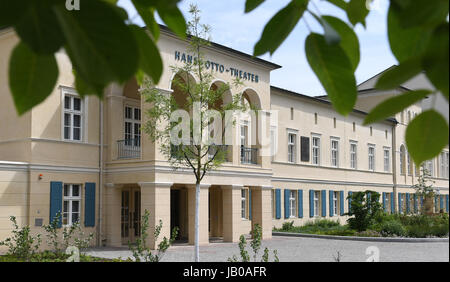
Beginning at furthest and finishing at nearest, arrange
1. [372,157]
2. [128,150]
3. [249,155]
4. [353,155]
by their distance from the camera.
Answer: [372,157] < [353,155] < [249,155] < [128,150]

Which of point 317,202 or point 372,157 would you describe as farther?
point 372,157

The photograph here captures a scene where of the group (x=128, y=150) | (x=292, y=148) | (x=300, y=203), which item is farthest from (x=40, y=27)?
(x=300, y=203)

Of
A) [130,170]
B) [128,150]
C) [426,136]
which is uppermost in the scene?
[128,150]

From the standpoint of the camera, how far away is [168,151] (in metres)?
14.9

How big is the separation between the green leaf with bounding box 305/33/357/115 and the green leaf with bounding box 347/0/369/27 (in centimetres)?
32

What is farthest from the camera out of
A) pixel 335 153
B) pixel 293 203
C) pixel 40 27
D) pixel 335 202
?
pixel 335 153

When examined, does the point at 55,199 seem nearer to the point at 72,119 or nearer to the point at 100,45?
the point at 72,119

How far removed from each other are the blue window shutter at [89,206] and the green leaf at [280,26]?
666 inches

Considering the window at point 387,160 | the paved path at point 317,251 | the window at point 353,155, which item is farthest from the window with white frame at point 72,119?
the window at point 387,160

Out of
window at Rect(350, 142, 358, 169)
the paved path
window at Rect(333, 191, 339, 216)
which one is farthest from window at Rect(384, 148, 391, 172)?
the paved path

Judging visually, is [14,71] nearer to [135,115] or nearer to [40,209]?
[40,209]

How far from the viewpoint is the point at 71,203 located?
1675 cm

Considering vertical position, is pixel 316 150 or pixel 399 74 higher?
pixel 316 150
